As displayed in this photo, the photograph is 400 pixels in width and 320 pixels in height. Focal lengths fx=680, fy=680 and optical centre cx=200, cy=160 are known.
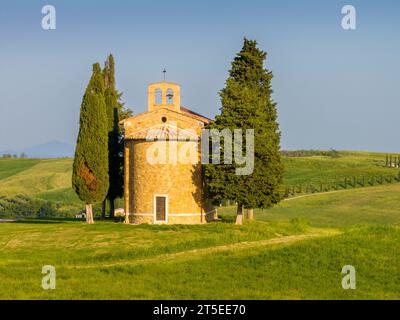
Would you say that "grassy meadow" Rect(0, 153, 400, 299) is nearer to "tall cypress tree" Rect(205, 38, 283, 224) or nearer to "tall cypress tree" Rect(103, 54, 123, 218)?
"tall cypress tree" Rect(205, 38, 283, 224)

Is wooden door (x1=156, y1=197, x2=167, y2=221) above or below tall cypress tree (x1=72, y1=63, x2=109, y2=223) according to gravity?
below

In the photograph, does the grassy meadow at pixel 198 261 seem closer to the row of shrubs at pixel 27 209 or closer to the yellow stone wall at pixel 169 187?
the yellow stone wall at pixel 169 187

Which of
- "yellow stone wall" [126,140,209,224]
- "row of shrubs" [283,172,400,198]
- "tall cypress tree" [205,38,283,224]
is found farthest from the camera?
"row of shrubs" [283,172,400,198]

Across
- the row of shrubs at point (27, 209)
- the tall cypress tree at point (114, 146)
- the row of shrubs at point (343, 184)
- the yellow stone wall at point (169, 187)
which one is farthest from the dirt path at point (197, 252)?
the row of shrubs at point (27, 209)

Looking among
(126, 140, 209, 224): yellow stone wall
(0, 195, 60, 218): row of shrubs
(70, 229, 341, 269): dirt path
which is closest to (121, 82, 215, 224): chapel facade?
(126, 140, 209, 224): yellow stone wall

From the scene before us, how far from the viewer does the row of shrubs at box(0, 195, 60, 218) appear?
266 feet

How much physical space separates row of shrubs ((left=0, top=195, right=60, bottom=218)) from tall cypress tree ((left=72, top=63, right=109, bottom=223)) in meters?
32.2

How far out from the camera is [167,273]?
28.4m

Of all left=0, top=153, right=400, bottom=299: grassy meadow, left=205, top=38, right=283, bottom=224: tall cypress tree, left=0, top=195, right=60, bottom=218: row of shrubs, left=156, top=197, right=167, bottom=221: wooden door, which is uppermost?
left=205, top=38, right=283, bottom=224: tall cypress tree

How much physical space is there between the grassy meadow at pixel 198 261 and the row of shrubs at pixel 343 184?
32.9m

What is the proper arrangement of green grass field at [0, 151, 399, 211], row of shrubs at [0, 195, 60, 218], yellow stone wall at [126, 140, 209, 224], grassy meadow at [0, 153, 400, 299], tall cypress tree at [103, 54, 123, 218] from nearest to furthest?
grassy meadow at [0, 153, 400, 299] < yellow stone wall at [126, 140, 209, 224] < tall cypress tree at [103, 54, 123, 218] < row of shrubs at [0, 195, 60, 218] < green grass field at [0, 151, 399, 211]

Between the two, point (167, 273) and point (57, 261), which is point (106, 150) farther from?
point (167, 273)

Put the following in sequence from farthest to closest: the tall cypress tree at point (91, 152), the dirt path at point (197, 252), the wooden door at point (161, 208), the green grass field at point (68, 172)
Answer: the green grass field at point (68, 172)
the tall cypress tree at point (91, 152)
the wooden door at point (161, 208)
the dirt path at point (197, 252)

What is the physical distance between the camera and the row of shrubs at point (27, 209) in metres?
80.9
